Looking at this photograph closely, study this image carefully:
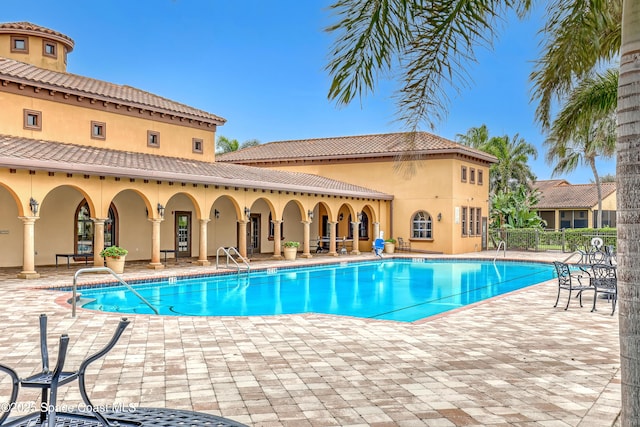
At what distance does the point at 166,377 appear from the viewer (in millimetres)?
5898

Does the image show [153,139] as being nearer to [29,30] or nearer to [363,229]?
[29,30]

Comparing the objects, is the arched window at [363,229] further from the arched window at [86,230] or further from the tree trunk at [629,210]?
the tree trunk at [629,210]

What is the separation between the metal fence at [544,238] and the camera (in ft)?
99.0

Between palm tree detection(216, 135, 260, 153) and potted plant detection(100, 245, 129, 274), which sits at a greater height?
palm tree detection(216, 135, 260, 153)

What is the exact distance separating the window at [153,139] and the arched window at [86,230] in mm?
3227

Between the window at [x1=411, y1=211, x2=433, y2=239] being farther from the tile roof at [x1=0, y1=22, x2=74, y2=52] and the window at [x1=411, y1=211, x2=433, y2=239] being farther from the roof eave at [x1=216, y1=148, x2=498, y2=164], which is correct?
the tile roof at [x1=0, y1=22, x2=74, y2=52]

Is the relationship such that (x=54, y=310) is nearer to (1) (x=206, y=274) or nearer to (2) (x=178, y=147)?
(1) (x=206, y=274)

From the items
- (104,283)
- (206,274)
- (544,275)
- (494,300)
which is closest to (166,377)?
(494,300)

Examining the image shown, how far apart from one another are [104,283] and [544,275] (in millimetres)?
15151

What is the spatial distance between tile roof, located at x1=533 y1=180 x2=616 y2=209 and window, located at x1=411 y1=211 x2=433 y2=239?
2234cm

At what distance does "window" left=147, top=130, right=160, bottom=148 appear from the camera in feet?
75.4

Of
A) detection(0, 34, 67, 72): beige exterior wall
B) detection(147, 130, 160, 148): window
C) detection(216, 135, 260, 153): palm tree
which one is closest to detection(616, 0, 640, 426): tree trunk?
detection(147, 130, 160, 148): window

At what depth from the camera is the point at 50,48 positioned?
2312 cm

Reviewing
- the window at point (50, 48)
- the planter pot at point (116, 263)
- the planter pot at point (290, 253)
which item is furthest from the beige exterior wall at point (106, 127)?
the planter pot at point (290, 253)
